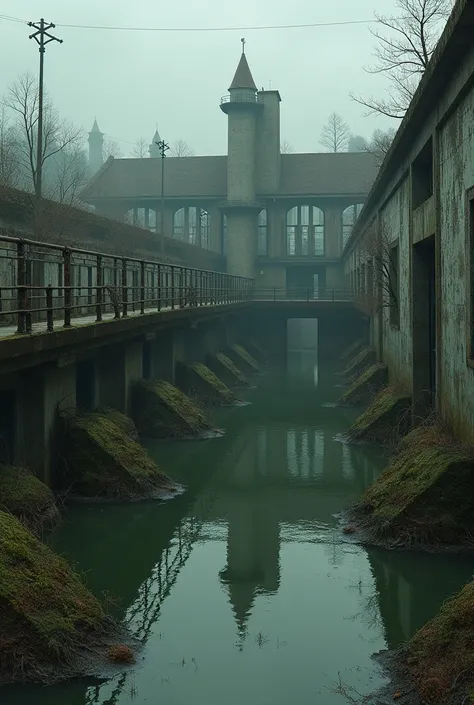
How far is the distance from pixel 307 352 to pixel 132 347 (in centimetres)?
3642

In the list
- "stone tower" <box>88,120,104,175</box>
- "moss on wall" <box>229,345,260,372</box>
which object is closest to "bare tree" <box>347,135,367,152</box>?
"stone tower" <box>88,120,104,175</box>

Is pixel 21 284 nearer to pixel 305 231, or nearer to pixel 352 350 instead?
pixel 352 350

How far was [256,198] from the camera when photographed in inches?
2297

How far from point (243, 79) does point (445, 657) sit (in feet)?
177

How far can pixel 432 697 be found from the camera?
21.2 feet

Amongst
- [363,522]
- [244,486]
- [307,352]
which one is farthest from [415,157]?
[307,352]

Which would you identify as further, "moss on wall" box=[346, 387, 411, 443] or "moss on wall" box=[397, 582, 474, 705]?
"moss on wall" box=[346, 387, 411, 443]

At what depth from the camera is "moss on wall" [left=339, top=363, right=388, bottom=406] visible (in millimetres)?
23641

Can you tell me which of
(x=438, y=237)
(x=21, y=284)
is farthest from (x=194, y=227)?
(x=21, y=284)

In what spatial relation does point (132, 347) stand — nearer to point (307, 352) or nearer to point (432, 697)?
point (432, 697)

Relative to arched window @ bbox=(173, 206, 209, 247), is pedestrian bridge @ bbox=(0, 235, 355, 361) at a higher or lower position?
lower

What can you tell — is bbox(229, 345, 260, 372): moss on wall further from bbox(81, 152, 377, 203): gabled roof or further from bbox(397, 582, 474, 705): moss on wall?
bbox(397, 582, 474, 705): moss on wall

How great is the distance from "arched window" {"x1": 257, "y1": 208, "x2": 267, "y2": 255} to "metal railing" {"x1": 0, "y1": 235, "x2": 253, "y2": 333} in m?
14.8

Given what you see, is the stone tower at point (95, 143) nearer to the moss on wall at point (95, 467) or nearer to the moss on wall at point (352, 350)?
the moss on wall at point (352, 350)
